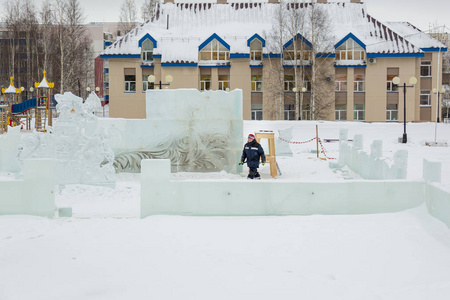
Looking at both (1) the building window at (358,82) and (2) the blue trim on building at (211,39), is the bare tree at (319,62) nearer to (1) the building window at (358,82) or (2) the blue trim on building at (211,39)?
(1) the building window at (358,82)

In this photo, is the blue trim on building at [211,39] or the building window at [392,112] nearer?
the blue trim on building at [211,39]

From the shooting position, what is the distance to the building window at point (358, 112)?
42.3 metres

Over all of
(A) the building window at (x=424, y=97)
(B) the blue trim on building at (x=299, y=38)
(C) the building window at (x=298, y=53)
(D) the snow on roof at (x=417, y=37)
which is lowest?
(A) the building window at (x=424, y=97)

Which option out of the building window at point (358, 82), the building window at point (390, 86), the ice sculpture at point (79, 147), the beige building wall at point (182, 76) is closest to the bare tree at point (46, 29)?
the beige building wall at point (182, 76)

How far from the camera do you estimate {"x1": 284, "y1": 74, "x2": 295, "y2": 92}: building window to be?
138 ft

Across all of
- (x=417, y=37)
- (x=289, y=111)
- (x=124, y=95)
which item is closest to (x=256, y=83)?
(x=289, y=111)

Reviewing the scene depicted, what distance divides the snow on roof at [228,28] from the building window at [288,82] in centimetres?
381

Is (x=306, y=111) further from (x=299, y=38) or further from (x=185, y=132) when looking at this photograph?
(x=185, y=132)

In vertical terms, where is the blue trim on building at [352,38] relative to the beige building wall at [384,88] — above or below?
above

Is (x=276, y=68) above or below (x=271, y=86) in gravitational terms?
above

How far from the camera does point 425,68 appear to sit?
4512cm

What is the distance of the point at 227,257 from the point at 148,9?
53310 mm

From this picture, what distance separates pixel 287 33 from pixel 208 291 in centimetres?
3708

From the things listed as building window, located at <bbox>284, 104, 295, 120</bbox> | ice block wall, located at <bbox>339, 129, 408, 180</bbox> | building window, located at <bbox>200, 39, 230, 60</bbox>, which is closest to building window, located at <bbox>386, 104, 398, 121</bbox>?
building window, located at <bbox>284, 104, 295, 120</bbox>
